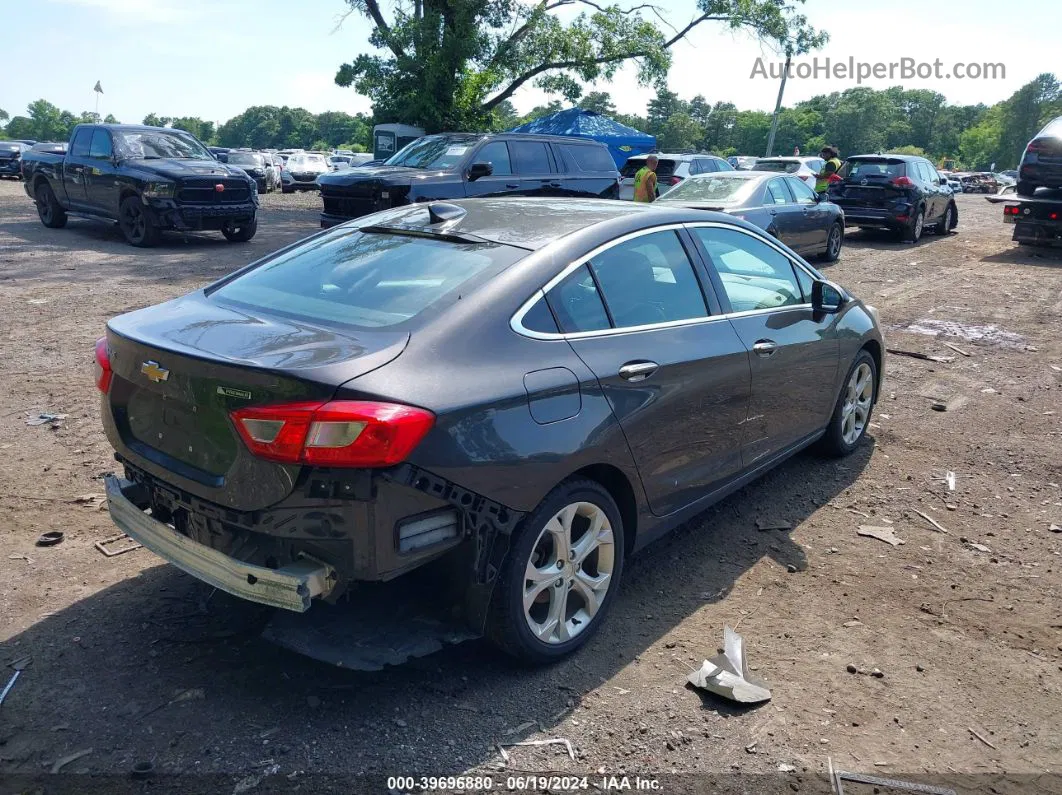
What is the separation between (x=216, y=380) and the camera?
2.87 m

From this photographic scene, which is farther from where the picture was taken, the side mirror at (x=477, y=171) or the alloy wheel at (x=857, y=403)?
the side mirror at (x=477, y=171)

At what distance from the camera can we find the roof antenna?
3971mm

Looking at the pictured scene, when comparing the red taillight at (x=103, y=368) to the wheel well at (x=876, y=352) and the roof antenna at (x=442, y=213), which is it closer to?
the roof antenna at (x=442, y=213)

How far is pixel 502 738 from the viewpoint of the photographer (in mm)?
2920

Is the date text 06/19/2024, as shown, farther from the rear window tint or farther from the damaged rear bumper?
the rear window tint

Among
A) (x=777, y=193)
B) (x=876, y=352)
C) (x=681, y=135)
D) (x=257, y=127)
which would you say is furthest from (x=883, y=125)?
(x=876, y=352)

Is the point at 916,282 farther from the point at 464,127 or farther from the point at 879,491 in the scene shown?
the point at 464,127

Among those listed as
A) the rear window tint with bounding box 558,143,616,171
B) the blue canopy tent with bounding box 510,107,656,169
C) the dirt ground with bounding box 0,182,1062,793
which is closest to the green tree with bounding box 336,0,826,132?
the blue canopy tent with bounding box 510,107,656,169

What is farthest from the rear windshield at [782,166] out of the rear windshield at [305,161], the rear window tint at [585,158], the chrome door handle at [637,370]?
the chrome door handle at [637,370]

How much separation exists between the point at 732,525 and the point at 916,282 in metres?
9.84

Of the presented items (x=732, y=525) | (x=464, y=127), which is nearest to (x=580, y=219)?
(x=732, y=525)

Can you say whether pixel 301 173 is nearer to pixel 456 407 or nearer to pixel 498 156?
pixel 498 156

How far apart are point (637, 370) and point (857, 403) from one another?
2763 millimetres

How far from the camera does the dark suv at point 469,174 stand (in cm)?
1279
